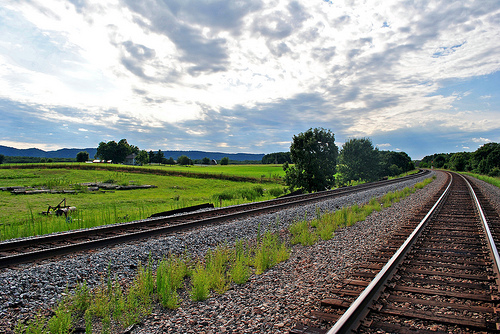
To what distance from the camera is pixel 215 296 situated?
16.7 ft

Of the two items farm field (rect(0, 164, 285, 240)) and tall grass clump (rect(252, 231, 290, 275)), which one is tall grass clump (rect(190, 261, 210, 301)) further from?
farm field (rect(0, 164, 285, 240))

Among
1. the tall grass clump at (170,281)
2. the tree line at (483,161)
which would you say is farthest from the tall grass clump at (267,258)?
the tree line at (483,161)

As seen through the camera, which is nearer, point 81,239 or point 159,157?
point 81,239

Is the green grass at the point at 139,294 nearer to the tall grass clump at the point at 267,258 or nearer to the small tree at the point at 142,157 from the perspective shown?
the tall grass clump at the point at 267,258

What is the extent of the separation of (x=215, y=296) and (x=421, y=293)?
3.44 metres

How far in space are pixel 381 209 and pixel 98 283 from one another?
43.3 ft

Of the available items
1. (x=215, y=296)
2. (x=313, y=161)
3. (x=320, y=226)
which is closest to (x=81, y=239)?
(x=215, y=296)

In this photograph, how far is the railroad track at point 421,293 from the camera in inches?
144

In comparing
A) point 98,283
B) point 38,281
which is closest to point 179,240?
point 98,283

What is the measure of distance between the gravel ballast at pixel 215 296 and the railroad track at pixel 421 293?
0.47 meters

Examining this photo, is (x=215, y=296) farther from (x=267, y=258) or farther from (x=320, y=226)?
(x=320, y=226)

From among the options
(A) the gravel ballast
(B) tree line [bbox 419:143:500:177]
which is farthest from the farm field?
(B) tree line [bbox 419:143:500:177]

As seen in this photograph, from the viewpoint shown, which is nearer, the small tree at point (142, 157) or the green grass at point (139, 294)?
the green grass at point (139, 294)

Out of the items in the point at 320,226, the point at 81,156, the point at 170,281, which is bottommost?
the point at 170,281
